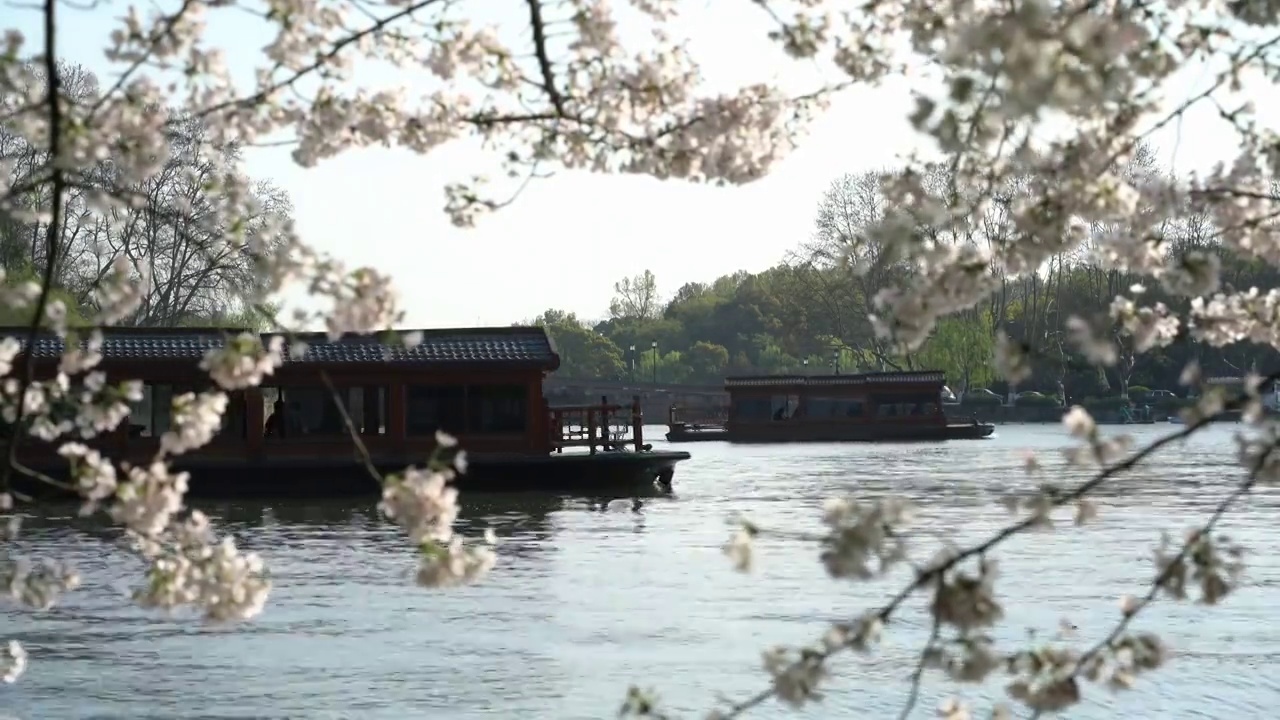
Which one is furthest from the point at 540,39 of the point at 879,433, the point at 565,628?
the point at 879,433

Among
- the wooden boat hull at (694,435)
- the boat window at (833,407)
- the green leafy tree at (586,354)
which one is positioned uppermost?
the green leafy tree at (586,354)

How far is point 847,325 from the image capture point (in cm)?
9631

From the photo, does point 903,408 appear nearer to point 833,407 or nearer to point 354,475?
point 833,407

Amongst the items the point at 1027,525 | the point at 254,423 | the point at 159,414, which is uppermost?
the point at 159,414

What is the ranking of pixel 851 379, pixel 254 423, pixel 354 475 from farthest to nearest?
pixel 851 379, pixel 254 423, pixel 354 475

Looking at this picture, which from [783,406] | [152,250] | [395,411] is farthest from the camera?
[783,406]

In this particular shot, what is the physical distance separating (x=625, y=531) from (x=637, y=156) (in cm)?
1955

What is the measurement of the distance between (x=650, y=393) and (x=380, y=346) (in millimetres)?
74204

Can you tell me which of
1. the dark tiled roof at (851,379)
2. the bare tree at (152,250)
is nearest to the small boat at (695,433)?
the dark tiled roof at (851,379)

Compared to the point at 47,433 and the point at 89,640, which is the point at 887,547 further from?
the point at 89,640

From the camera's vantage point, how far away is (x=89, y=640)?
50.4 ft

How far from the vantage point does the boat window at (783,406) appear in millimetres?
71938

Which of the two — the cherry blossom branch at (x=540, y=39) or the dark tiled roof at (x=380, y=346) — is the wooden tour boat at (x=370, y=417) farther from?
the cherry blossom branch at (x=540, y=39)

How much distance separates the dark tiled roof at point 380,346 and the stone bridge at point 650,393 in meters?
69.5
